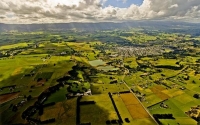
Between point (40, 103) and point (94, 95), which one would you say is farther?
point (94, 95)

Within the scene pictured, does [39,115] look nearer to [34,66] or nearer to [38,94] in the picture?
[38,94]

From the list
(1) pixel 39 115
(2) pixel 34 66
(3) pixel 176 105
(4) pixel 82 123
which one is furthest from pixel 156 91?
(2) pixel 34 66

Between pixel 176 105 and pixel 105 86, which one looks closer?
pixel 176 105

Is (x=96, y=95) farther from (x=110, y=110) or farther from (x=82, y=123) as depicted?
(x=82, y=123)

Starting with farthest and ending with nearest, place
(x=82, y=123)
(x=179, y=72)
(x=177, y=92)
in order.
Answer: (x=179, y=72)
(x=177, y=92)
(x=82, y=123)

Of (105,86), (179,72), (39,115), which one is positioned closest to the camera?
(39,115)

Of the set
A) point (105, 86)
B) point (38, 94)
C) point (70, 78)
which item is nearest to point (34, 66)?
point (70, 78)

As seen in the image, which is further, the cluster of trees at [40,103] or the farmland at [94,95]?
the cluster of trees at [40,103]

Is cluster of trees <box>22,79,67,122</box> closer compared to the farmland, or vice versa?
the farmland

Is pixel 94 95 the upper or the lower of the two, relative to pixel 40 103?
lower
